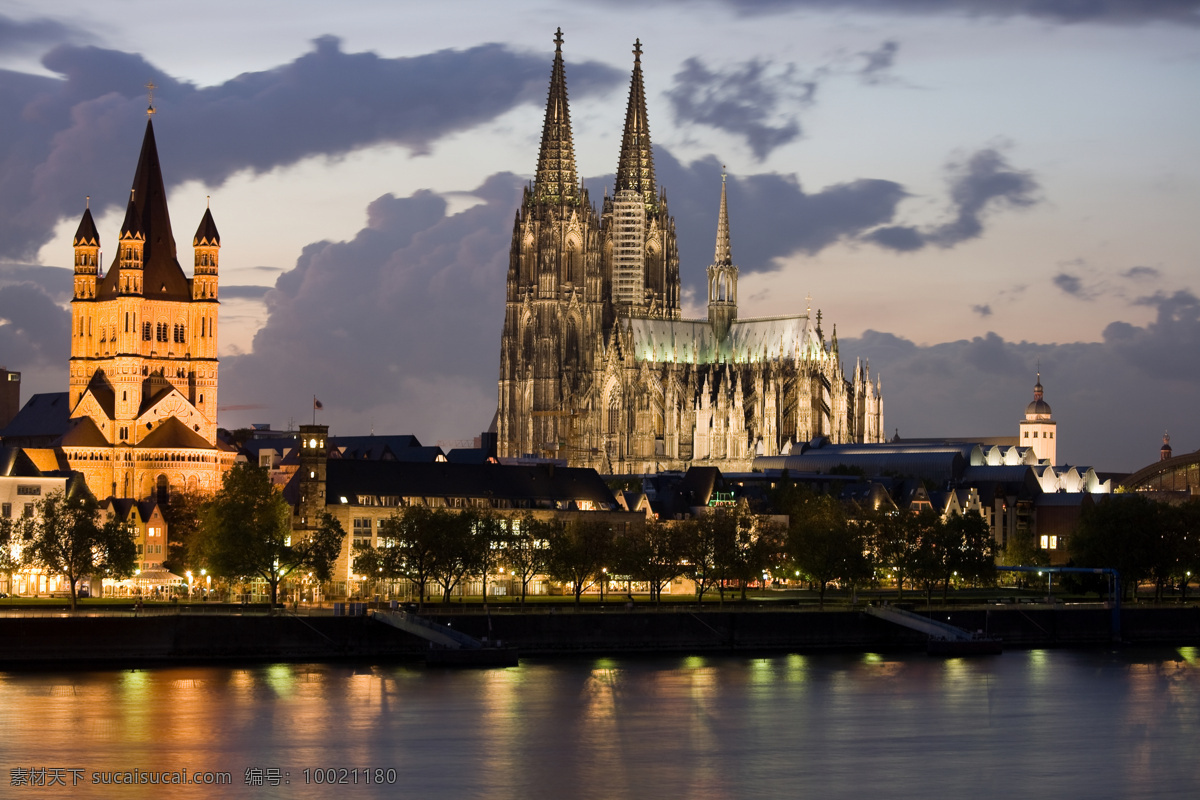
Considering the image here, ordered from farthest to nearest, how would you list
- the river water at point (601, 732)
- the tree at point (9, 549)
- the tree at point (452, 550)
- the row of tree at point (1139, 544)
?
the row of tree at point (1139, 544) < the tree at point (9, 549) < the tree at point (452, 550) < the river water at point (601, 732)

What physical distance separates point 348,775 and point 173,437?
88147 millimetres

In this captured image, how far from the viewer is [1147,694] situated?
8862 centimetres

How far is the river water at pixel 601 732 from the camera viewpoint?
63594 millimetres

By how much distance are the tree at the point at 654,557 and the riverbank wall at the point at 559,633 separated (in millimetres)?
12890

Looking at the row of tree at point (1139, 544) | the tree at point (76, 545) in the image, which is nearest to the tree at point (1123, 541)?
the row of tree at point (1139, 544)

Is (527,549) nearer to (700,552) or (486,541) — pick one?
(486,541)

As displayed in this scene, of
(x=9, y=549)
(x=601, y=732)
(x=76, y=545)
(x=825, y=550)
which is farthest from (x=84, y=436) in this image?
(x=601, y=732)

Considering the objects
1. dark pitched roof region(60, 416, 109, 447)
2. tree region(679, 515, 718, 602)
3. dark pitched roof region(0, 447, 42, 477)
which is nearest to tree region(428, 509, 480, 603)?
tree region(679, 515, 718, 602)

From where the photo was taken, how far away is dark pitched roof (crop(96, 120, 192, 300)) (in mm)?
154875

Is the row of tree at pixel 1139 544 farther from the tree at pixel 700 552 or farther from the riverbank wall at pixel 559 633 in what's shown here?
the tree at pixel 700 552

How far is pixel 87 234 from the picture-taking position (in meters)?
157

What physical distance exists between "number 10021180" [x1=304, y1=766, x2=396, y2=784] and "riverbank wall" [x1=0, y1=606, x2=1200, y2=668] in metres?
26.0

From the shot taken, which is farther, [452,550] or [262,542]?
[452,550]

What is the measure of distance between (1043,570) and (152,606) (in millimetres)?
61204
